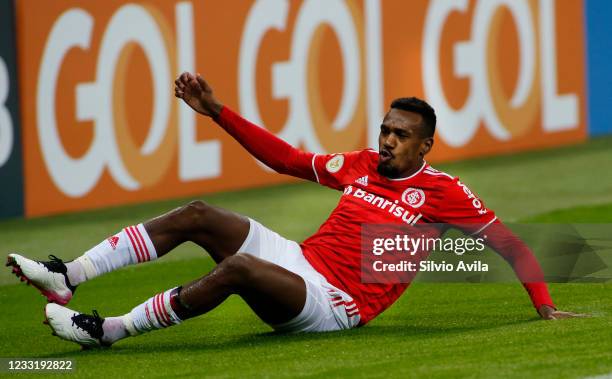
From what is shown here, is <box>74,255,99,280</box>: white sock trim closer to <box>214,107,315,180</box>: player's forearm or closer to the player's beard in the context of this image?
<box>214,107,315,180</box>: player's forearm

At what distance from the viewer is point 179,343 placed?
7391 millimetres

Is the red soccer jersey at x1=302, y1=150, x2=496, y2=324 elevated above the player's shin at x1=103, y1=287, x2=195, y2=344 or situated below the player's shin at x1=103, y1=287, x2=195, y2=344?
above

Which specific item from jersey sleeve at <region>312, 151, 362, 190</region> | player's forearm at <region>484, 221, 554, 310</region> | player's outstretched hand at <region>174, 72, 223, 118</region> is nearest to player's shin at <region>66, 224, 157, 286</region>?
player's outstretched hand at <region>174, 72, 223, 118</region>

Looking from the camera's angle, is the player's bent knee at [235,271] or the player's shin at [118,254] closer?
the player's bent knee at [235,271]

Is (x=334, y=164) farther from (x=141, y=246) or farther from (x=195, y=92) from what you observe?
(x=141, y=246)

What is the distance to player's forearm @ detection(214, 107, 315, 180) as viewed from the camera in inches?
306

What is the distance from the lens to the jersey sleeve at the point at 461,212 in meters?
7.53

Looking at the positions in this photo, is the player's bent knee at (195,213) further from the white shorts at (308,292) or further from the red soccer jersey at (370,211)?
the red soccer jersey at (370,211)

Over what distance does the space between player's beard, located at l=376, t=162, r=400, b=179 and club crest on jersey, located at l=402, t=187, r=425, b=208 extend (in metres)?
0.11

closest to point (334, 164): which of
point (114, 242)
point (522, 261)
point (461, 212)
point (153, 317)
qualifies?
point (461, 212)

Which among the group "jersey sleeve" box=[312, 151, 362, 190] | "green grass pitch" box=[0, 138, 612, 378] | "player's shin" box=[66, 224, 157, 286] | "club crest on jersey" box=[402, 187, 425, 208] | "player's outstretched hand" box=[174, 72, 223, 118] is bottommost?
"green grass pitch" box=[0, 138, 612, 378]

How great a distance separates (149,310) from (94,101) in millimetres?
5939

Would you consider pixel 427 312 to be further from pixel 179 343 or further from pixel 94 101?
pixel 94 101

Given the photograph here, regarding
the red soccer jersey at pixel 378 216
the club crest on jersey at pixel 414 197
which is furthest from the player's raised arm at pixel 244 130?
the club crest on jersey at pixel 414 197
